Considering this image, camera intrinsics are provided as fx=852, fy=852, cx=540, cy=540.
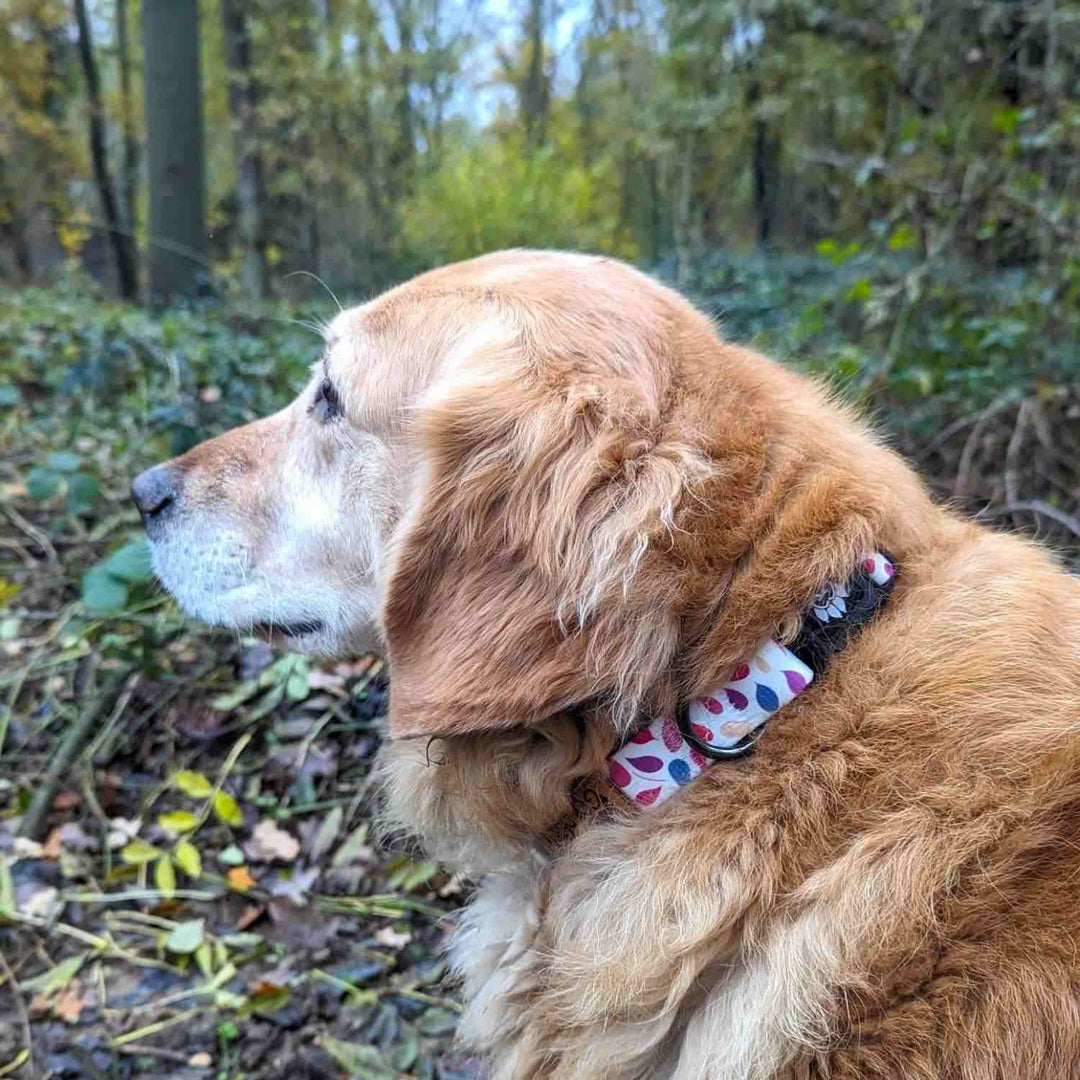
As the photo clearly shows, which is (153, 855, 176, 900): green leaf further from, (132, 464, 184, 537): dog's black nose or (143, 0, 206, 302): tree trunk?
(143, 0, 206, 302): tree trunk

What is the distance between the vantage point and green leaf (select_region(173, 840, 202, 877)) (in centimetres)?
277

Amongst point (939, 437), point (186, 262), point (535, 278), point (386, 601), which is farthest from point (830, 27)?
point (386, 601)

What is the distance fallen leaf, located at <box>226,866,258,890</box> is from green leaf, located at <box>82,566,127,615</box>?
97 cm

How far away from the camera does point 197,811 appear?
9.80ft

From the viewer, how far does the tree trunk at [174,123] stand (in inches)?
375

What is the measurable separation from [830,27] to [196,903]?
A: 8235 mm

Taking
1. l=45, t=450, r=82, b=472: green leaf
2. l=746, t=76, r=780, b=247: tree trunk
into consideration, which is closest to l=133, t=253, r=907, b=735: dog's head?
l=45, t=450, r=82, b=472: green leaf

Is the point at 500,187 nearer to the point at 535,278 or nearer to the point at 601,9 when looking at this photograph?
the point at 535,278

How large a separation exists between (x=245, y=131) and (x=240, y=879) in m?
13.4

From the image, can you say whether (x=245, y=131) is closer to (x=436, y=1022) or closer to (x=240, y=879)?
(x=240, y=879)

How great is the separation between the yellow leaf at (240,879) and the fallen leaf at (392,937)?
453mm

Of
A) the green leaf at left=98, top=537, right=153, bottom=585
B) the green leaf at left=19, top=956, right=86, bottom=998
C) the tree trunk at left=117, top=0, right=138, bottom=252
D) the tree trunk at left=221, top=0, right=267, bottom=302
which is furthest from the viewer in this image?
the tree trunk at left=117, top=0, right=138, bottom=252

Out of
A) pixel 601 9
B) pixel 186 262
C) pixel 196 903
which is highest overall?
pixel 601 9

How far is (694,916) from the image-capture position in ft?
4.12
